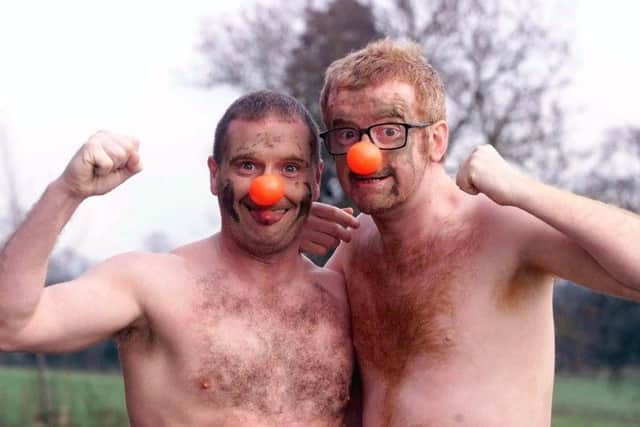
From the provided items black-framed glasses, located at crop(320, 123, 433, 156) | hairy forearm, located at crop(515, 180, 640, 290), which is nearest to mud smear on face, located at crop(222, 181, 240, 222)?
black-framed glasses, located at crop(320, 123, 433, 156)

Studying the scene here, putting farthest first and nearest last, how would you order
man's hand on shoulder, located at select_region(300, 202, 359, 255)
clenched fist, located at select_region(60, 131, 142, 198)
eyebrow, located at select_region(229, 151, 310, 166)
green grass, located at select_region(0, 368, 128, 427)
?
green grass, located at select_region(0, 368, 128, 427)
man's hand on shoulder, located at select_region(300, 202, 359, 255)
eyebrow, located at select_region(229, 151, 310, 166)
clenched fist, located at select_region(60, 131, 142, 198)

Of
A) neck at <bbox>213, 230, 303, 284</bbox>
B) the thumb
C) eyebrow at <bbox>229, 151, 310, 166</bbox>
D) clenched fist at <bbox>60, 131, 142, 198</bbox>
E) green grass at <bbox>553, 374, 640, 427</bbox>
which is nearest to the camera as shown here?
clenched fist at <bbox>60, 131, 142, 198</bbox>

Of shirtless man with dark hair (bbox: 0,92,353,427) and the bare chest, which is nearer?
shirtless man with dark hair (bbox: 0,92,353,427)

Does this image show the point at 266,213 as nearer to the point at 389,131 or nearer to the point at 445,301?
the point at 389,131

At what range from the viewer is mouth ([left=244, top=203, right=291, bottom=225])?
15.1 ft

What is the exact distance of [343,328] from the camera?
4895 mm

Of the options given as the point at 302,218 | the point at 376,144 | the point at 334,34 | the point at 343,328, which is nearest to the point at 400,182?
the point at 376,144

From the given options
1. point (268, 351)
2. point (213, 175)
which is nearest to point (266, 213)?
point (213, 175)

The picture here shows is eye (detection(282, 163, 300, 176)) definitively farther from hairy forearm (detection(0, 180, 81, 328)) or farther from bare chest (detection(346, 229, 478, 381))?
hairy forearm (detection(0, 180, 81, 328))

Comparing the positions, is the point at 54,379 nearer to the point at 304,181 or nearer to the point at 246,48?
the point at 246,48

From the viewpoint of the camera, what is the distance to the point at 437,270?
4.67 metres

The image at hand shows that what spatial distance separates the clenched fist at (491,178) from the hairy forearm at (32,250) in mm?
1510

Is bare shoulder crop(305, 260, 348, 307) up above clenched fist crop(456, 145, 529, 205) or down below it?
below

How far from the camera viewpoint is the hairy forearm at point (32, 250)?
392 centimetres
